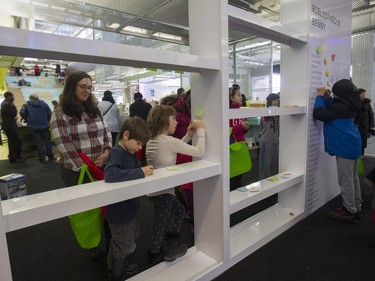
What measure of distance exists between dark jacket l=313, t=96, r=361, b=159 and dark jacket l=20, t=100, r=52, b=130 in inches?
221

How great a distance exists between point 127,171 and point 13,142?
5.83 meters

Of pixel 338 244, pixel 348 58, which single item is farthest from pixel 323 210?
pixel 348 58

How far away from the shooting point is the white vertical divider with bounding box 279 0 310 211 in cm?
254

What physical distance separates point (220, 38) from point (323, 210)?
2283 mm

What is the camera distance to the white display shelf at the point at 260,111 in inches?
73.7

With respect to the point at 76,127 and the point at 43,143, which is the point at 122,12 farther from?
the point at 43,143

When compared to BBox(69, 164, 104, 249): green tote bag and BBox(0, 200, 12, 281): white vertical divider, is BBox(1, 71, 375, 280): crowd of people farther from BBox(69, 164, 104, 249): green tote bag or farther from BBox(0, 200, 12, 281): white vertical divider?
BBox(0, 200, 12, 281): white vertical divider

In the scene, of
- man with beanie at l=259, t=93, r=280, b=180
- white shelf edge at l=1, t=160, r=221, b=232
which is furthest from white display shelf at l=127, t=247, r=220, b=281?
man with beanie at l=259, t=93, r=280, b=180

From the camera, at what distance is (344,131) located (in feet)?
8.18

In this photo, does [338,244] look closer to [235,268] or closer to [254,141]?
[235,268]

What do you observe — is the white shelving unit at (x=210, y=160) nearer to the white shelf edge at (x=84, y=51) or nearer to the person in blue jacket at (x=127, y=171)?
the white shelf edge at (x=84, y=51)

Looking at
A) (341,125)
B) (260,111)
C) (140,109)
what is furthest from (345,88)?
(140,109)

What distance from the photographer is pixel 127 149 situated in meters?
1.59

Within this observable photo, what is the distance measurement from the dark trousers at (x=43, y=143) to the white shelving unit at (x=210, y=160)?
5221mm
